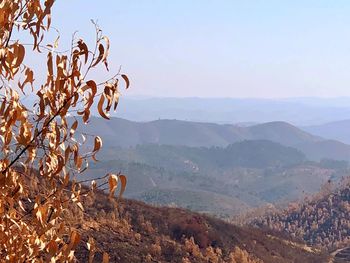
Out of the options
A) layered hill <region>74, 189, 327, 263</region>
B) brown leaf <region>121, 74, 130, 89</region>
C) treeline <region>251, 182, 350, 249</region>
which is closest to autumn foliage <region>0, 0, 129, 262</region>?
brown leaf <region>121, 74, 130, 89</region>

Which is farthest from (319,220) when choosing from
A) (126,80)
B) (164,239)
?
(126,80)

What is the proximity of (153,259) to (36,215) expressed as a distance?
1172 inches

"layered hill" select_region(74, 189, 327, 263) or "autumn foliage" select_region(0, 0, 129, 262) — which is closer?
"autumn foliage" select_region(0, 0, 129, 262)

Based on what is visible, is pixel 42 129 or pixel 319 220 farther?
pixel 319 220

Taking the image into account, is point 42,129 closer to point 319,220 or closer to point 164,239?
point 164,239

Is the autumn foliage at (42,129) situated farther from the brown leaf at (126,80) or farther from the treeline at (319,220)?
the treeline at (319,220)

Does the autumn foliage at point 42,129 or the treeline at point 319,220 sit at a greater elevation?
the autumn foliage at point 42,129

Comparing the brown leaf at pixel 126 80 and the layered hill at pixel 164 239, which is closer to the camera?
the brown leaf at pixel 126 80

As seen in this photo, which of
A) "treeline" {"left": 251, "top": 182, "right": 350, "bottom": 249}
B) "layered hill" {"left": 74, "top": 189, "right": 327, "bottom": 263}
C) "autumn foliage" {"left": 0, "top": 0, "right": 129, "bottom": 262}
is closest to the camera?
"autumn foliage" {"left": 0, "top": 0, "right": 129, "bottom": 262}

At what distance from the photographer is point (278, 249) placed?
71.4 m

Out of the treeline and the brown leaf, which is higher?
the brown leaf

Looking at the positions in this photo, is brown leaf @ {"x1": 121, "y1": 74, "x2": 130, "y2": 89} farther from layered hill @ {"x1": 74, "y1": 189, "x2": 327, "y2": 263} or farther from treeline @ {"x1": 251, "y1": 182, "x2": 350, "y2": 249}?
treeline @ {"x1": 251, "y1": 182, "x2": 350, "y2": 249}

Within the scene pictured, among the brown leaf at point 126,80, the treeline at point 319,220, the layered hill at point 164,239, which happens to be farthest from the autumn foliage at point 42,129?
the treeline at point 319,220

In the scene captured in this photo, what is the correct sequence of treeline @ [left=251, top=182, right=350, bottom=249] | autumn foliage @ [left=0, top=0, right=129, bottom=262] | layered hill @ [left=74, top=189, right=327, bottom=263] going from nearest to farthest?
autumn foliage @ [left=0, top=0, right=129, bottom=262] → layered hill @ [left=74, top=189, right=327, bottom=263] → treeline @ [left=251, top=182, right=350, bottom=249]
